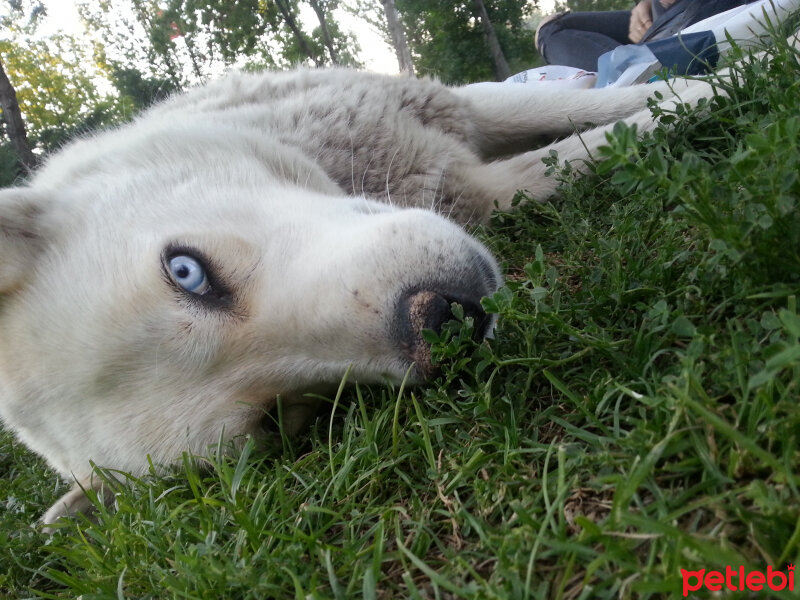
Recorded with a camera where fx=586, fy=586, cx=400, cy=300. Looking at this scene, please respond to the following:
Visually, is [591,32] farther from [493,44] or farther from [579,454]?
[493,44]

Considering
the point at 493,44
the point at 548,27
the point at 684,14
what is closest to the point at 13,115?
the point at 548,27

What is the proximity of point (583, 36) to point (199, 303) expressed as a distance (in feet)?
19.7

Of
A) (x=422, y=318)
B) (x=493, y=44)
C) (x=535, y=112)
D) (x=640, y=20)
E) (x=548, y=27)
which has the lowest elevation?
(x=422, y=318)

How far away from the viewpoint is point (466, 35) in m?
16.5

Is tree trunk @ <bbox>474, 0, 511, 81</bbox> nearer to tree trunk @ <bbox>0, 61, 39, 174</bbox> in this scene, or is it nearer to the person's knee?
the person's knee

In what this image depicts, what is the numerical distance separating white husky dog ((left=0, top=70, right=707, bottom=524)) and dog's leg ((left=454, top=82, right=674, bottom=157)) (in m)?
1.25

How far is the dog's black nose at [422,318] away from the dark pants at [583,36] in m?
5.57

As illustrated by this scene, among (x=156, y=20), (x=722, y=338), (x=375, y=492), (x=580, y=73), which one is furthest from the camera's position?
(x=156, y=20)

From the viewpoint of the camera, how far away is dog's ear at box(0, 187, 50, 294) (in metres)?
2.09

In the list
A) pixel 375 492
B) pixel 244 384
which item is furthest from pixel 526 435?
pixel 244 384

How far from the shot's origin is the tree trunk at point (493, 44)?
15391mm

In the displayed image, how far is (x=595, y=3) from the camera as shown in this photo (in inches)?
723

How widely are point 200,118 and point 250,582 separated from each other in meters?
2.28

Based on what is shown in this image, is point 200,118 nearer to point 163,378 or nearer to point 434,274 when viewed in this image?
point 163,378
